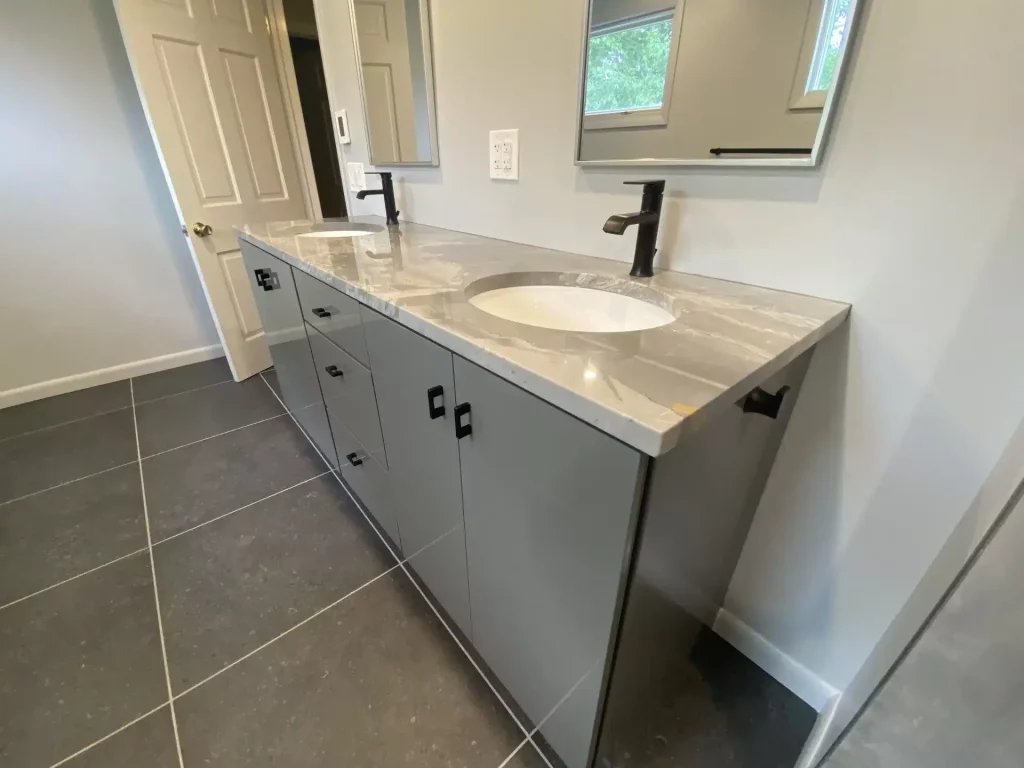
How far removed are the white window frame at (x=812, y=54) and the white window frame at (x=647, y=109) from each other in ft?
0.74

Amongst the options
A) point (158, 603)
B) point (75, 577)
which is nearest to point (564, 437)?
point (158, 603)

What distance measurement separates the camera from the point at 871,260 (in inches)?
26.6

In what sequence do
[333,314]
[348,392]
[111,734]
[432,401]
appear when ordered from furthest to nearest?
[348,392] < [333,314] < [111,734] < [432,401]

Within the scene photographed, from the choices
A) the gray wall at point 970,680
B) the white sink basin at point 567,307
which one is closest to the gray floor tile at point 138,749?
the white sink basin at point 567,307

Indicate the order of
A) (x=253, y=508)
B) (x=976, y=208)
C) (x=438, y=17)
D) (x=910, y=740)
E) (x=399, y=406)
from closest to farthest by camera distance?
(x=910, y=740) < (x=976, y=208) < (x=399, y=406) < (x=438, y=17) < (x=253, y=508)

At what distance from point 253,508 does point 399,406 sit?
103 cm

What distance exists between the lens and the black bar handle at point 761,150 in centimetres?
70

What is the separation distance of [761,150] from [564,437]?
637 mm

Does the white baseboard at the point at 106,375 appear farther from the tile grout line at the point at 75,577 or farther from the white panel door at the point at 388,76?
the white panel door at the point at 388,76

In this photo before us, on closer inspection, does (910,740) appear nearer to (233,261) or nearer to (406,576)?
(406,576)

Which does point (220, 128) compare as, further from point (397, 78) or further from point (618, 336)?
point (618, 336)

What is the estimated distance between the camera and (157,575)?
1.31 m

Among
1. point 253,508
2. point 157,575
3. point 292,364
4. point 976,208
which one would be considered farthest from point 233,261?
point 976,208

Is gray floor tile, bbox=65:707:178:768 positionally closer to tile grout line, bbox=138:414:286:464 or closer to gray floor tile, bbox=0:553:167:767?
gray floor tile, bbox=0:553:167:767
